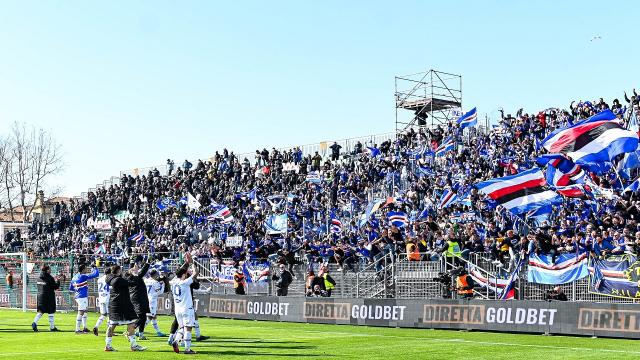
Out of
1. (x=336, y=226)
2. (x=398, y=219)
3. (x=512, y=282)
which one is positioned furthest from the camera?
(x=336, y=226)

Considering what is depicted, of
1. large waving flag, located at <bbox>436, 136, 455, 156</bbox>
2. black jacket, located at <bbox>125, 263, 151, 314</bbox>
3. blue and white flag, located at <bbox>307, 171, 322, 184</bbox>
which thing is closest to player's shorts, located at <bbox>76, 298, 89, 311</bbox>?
black jacket, located at <bbox>125, 263, 151, 314</bbox>

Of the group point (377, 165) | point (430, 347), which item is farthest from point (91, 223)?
point (430, 347)

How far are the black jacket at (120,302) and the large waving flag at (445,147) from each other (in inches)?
918

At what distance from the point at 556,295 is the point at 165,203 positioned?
3439 cm

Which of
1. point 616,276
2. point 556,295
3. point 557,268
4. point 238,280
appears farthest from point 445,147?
point 616,276

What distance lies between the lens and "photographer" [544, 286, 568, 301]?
2581 centimetres

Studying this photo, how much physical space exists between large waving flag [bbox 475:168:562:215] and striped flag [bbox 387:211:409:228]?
28.7 feet

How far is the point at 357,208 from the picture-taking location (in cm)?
4278

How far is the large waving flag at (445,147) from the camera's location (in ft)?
138

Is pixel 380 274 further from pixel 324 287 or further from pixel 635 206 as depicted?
pixel 635 206

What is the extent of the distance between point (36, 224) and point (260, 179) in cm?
2430

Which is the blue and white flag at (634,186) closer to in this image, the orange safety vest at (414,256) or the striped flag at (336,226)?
the orange safety vest at (414,256)

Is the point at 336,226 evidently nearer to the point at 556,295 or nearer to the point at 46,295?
the point at 46,295

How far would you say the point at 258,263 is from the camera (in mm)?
37094
